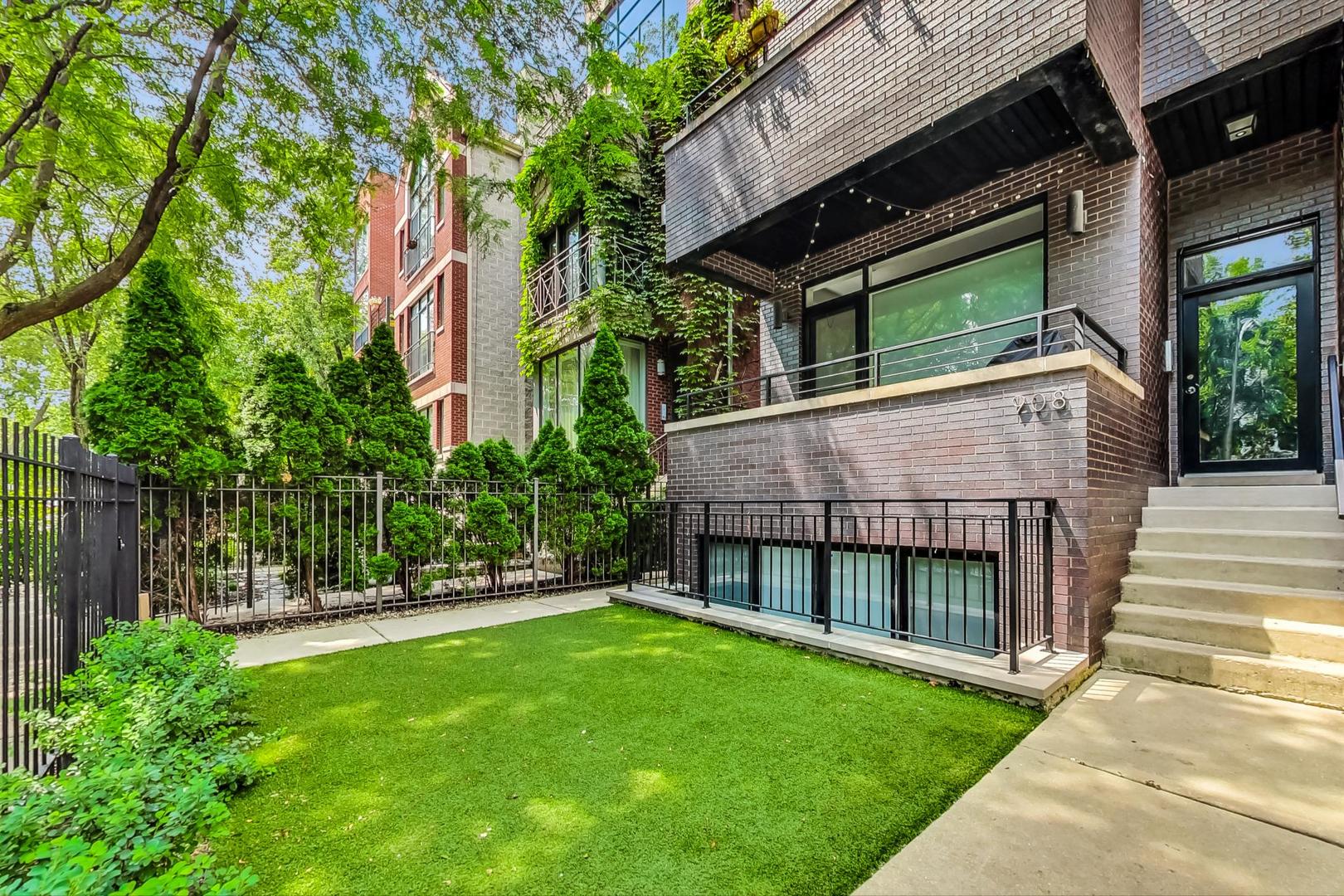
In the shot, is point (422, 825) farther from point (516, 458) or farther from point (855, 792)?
point (516, 458)

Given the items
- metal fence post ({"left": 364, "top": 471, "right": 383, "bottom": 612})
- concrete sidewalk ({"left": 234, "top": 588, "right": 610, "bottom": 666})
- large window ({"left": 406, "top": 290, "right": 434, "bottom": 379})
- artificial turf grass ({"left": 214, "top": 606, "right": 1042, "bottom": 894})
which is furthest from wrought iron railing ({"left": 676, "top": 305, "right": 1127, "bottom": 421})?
large window ({"left": 406, "top": 290, "right": 434, "bottom": 379})

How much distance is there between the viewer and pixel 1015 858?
1.96 meters

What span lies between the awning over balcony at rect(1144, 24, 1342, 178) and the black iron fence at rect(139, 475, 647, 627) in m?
7.26

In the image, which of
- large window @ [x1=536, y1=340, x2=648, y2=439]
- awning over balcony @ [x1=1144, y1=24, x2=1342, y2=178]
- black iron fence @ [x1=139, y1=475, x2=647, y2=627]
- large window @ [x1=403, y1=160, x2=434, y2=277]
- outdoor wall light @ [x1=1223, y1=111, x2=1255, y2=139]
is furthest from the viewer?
large window @ [x1=403, y1=160, x2=434, y2=277]

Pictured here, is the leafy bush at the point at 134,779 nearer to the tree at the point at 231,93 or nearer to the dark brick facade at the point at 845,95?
the tree at the point at 231,93

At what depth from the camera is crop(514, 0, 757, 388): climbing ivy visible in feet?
29.5

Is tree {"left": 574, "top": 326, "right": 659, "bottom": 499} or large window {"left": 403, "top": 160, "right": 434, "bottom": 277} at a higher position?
large window {"left": 403, "top": 160, "right": 434, "bottom": 277}

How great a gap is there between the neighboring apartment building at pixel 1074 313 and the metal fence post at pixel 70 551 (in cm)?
451

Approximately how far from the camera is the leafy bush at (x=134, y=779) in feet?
4.69

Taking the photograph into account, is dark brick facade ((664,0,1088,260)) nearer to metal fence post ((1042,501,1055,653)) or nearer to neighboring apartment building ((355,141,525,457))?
metal fence post ((1042,501,1055,653))

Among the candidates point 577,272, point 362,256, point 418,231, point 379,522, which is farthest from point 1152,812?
point 362,256

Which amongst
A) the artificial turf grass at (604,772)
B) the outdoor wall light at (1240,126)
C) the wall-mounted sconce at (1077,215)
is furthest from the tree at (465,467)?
the outdoor wall light at (1240,126)

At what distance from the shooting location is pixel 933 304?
641 cm

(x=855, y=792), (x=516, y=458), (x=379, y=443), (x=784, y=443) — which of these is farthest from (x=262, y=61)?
(x=855, y=792)
